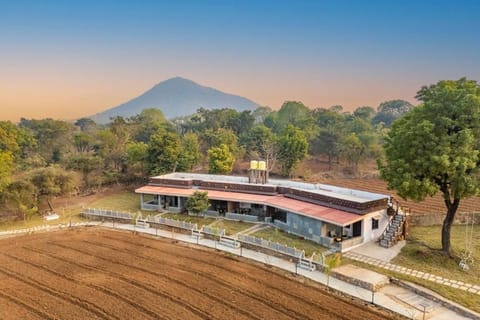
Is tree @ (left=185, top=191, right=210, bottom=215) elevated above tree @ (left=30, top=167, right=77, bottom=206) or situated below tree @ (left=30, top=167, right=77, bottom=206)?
below

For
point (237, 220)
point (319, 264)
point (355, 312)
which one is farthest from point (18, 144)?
point (355, 312)

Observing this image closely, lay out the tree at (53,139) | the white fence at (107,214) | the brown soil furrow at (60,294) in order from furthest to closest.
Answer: the tree at (53,139) → the white fence at (107,214) → the brown soil furrow at (60,294)

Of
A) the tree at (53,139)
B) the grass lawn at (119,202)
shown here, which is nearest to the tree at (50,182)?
the grass lawn at (119,202)

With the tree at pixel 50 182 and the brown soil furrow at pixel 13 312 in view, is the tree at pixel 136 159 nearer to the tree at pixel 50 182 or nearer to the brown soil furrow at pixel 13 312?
the tree at pixel 50 182

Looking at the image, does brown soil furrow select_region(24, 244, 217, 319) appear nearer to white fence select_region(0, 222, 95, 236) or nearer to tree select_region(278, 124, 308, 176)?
white fence select_region(0, 222, 95, 236)

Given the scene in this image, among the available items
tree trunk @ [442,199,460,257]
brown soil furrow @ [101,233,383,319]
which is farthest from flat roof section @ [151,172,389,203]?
brown soil furrow @ [101,233,383,319]

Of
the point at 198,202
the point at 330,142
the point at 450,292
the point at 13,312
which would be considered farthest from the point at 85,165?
the point at 450,292
